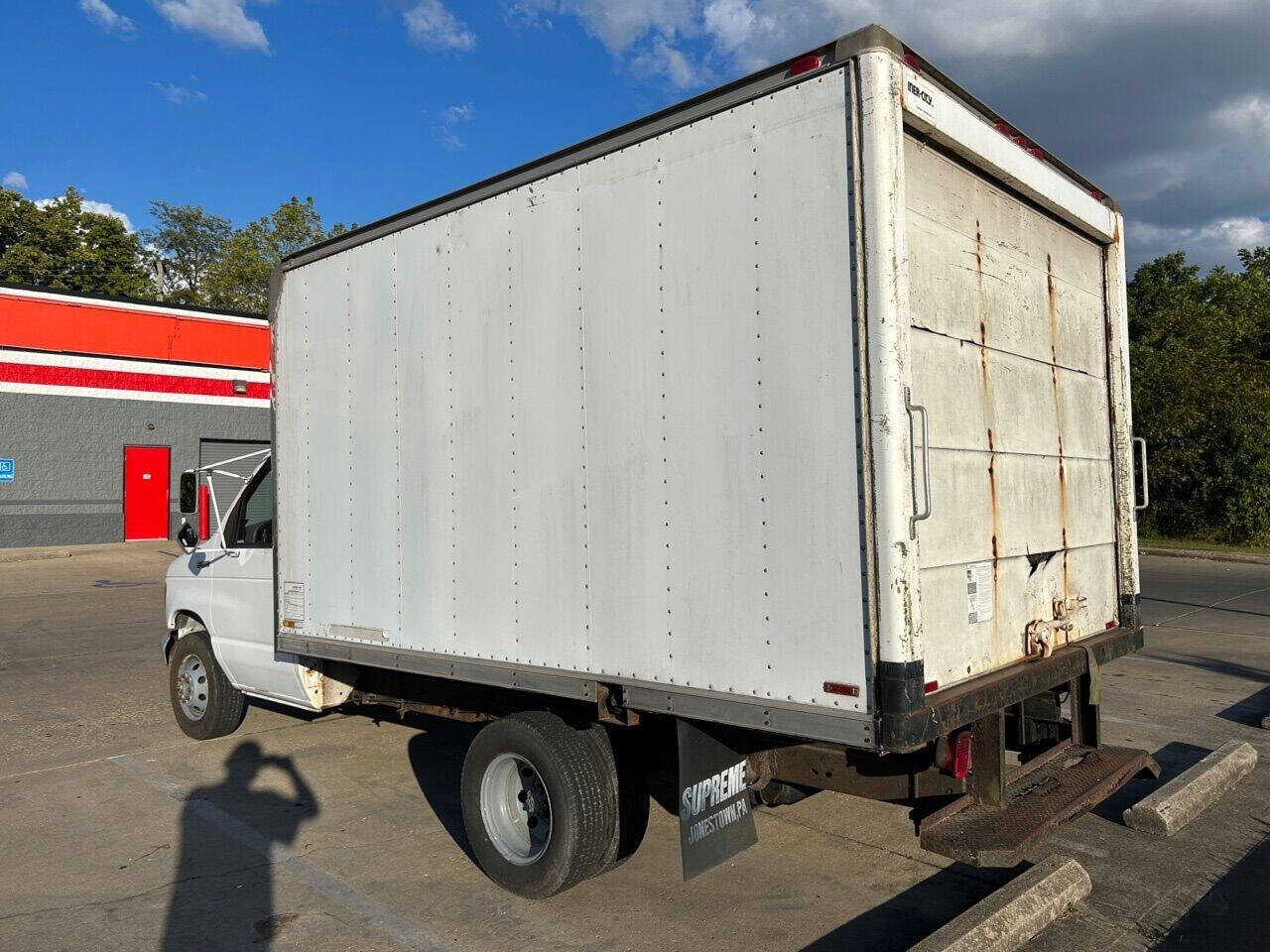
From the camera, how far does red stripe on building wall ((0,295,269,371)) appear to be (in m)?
23.2

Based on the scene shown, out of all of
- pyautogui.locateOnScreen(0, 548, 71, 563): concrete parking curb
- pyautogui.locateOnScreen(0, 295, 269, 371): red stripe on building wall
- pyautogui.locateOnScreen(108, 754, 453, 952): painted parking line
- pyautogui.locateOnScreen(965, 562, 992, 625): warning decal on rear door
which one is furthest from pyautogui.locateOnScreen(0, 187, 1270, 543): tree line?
pyautogui.locateOnScreen(965, 562, 992, 625): warning decal on rear door

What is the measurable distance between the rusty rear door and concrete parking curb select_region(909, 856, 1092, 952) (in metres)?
0.88

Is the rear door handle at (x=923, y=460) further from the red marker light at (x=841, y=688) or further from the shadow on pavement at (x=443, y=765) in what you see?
the shadow on pavement at (x=443, y=765)

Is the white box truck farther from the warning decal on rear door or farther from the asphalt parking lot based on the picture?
the asphalt parking lot

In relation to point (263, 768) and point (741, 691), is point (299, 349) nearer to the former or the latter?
point (263, 768)

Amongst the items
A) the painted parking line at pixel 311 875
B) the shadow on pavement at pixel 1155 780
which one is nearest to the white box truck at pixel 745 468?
the painted parking line at pixel 311 875

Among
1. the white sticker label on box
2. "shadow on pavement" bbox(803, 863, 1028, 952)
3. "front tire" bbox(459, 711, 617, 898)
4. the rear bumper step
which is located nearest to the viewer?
the rear bumper step

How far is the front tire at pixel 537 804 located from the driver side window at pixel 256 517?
2616 mm

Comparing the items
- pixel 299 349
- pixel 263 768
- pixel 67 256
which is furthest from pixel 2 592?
pixel 67 256

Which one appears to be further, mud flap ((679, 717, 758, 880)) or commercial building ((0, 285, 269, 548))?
commercial building ((0, 285, 269, 548))

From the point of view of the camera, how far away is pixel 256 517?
22.0 ft

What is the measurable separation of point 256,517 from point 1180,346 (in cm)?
2576

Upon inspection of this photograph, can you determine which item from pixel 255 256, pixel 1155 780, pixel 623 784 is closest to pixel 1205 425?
pixel 1155 780

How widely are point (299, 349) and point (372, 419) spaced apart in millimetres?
913
